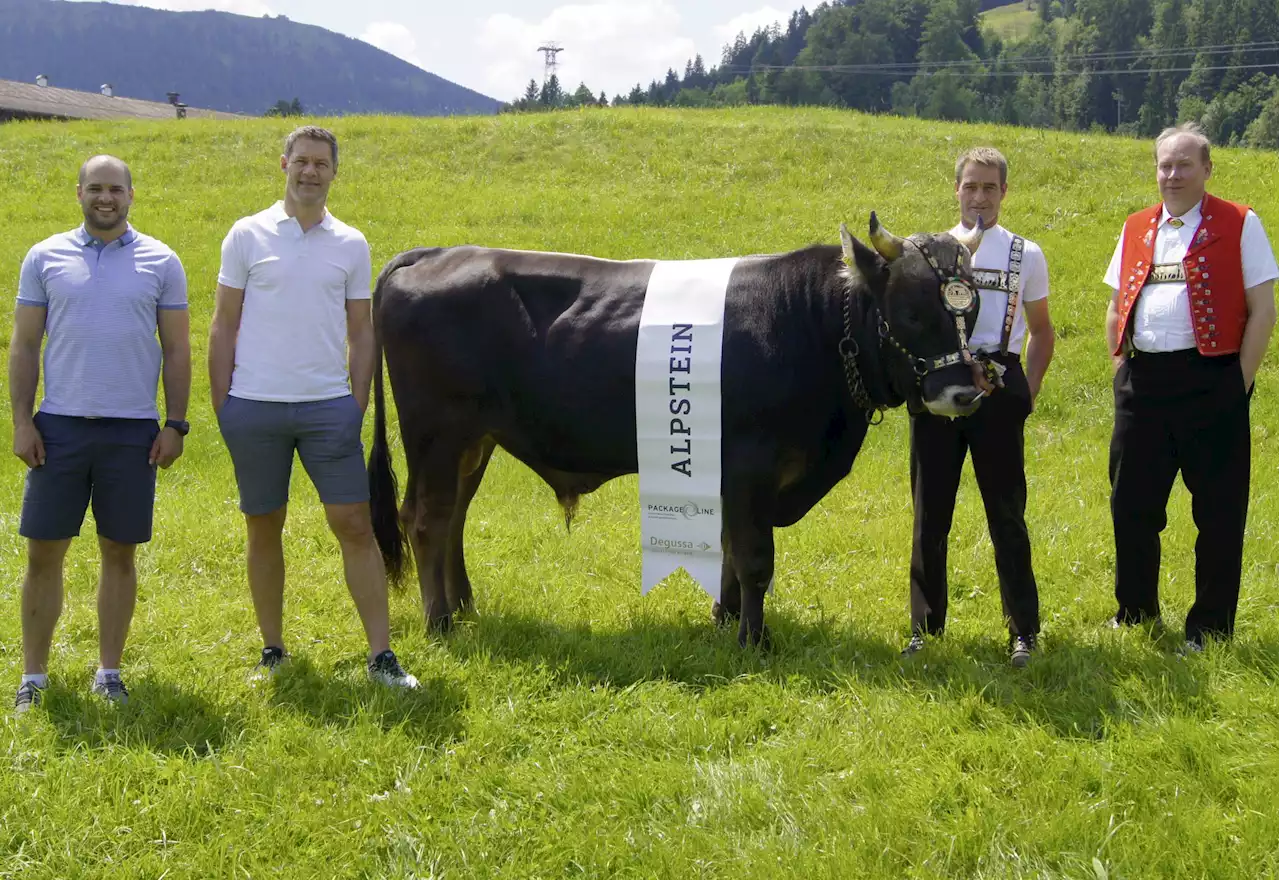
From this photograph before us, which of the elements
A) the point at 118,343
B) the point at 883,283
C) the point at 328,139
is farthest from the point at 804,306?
the point at 118,343

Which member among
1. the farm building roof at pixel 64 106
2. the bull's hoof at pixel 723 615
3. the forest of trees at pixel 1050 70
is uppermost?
the forest of trees at pixel 1050 70

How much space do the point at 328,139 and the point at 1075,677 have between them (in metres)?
4.24

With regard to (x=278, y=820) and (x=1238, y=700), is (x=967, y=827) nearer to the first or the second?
(x=1238, y=700)

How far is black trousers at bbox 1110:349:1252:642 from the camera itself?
207 inches

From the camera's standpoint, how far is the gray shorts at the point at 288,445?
485 centimetres

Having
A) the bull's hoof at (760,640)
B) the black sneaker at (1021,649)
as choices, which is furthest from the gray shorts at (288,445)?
the black sneaker at (1021,649)

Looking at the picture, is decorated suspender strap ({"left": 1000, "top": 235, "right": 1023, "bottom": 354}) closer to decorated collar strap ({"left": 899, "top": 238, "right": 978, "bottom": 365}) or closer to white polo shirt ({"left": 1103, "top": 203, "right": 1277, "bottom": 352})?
decorated collar strap ({"left": 899, "top": 238, "right": 978, "bottom": 365})

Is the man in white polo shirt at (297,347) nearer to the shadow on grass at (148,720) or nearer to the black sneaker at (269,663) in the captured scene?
the black sneaker at (269,663)

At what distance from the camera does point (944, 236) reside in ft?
16.9

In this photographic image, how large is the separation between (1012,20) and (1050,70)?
60.2m

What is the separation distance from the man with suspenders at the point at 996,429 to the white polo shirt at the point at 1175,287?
0.46 meters

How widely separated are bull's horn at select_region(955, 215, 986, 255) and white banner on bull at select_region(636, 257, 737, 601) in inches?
48.6

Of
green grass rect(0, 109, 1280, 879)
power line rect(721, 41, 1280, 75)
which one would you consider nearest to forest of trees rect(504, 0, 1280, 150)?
power line rect(721, 41, 1280, 75)

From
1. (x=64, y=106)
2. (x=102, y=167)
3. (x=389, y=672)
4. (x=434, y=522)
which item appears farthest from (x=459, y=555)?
(x=64, y=106)
